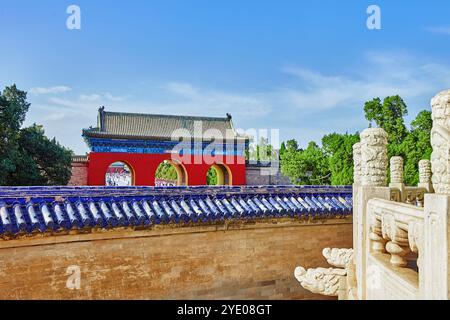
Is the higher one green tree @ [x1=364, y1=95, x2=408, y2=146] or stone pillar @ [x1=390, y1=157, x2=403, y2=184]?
green tree @ [x1=364, y1=95, x2=408, y2=146]

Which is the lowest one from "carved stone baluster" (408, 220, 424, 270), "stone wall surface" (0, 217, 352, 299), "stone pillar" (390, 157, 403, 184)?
"stone wall surface" (0, 217, 352, 299)

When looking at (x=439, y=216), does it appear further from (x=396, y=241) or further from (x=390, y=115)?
(x=390, y=115)

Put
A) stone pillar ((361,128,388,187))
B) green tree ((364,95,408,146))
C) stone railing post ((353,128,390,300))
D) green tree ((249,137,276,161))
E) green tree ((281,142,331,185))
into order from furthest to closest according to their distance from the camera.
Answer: green tree ((249,137,276,161)), green tree ((281,142,331,185)), green tree ((364,95,408,146)), stone pillar ((361,128,388,187)), stone railing post ((353,128,390,300))

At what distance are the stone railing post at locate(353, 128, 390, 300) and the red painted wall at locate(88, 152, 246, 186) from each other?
15.7m

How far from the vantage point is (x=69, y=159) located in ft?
59.3

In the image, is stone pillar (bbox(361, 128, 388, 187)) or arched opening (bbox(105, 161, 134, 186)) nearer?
stone pillar (bbox(361, 128, 388, 187))

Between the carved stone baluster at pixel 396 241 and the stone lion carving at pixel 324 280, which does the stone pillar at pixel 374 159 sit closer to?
the carved stone baluster at pixel 396 241

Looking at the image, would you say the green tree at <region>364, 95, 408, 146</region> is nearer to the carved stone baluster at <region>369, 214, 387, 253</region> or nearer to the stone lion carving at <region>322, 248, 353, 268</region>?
the stone lion carving at <region>322, 248, 353, 268</region>

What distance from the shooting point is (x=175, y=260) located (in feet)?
22.5

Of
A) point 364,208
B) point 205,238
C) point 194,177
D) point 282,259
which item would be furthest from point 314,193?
point 194,177

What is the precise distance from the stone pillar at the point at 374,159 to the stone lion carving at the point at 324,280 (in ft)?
4.42

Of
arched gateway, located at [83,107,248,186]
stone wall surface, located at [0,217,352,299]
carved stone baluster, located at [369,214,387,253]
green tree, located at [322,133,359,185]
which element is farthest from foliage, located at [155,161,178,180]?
carved stone baluster, located at [369,214,387,253]

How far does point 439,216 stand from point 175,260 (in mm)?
5346

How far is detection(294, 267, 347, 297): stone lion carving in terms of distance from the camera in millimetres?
4895
